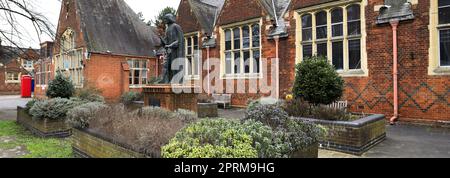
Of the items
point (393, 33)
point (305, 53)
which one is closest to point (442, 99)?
point (393, 33)

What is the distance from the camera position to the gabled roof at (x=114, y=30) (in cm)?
2070

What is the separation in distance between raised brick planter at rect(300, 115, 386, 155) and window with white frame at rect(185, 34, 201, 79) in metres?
12.4

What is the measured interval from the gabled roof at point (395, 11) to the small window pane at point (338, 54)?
1.76m

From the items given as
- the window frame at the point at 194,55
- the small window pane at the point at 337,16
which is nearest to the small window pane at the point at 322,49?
the small window pane at the point at 337,16

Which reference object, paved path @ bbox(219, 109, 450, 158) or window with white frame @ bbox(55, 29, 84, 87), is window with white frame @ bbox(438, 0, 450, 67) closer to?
paved path @ bbox(219, 109, 450, 158)

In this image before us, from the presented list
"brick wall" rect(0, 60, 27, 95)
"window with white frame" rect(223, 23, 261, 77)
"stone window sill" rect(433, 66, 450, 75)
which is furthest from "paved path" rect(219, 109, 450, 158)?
"brick wall" rect(0, 60, 27, 95)

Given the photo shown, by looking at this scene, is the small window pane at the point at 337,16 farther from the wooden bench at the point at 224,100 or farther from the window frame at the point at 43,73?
the window frame at the point at 43,73

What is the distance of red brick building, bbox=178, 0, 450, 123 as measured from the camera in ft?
31.9

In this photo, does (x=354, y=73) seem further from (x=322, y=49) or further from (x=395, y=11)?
(x=395, y=11)

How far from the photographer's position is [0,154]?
22.2ft

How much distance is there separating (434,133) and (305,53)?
20.5 ft

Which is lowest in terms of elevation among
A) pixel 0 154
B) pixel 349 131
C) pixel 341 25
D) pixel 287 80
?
pixel 0 154

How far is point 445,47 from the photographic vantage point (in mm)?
9625

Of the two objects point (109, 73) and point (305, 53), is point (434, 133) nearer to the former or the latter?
point (305, 53)
